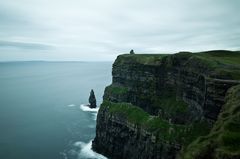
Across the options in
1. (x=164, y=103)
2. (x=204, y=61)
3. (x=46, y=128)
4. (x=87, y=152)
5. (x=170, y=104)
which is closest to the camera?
(x=204, y=61)

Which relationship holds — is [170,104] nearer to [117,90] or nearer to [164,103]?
[164,103]

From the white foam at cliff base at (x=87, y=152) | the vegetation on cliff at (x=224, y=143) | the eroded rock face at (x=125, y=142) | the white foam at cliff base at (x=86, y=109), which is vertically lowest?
the white foam at cliff base at (x=87, y=152)

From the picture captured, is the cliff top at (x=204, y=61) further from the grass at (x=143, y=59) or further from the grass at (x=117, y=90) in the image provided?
the grass at (x=117, y=90)

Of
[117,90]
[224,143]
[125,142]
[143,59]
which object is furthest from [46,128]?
[224,143]

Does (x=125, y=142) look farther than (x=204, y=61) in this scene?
Yes

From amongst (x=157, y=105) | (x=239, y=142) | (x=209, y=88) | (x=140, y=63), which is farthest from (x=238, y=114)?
(x=140, y=63)

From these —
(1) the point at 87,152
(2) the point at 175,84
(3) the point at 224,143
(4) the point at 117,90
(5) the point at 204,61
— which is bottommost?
(1) the point at 87,152

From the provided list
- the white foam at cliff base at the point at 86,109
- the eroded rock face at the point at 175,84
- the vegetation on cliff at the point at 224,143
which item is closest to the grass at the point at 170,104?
the eroded rock face at the point at 175,84

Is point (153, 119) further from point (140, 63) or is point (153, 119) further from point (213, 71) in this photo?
point (140, 63)
